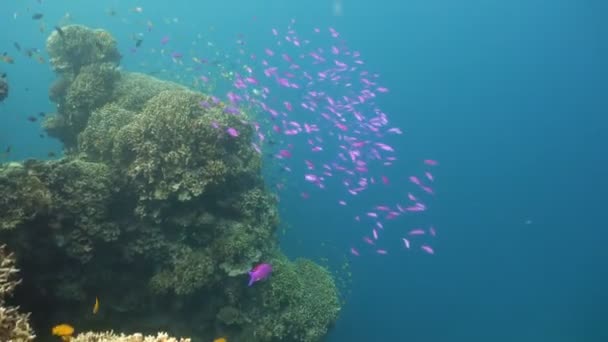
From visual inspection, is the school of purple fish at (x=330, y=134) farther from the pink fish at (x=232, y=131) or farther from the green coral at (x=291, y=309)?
the green coral at (x=291, y=309)

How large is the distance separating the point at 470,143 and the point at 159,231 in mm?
68687

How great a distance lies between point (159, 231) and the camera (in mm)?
8656

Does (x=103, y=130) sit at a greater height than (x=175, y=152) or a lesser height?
greater

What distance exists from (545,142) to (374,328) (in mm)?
71072

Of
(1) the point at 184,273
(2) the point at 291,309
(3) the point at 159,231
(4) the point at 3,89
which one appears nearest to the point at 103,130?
(4) the point at 3,89

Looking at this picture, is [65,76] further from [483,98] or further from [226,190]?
[483,98]

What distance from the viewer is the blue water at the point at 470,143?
29.0 metres

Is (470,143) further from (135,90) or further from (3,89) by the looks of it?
(3,89)

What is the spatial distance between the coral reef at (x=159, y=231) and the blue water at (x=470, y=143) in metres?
12.6

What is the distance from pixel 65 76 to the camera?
1323 centimetres

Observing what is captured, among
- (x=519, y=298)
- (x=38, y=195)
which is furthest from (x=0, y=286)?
(x=519, y=298)

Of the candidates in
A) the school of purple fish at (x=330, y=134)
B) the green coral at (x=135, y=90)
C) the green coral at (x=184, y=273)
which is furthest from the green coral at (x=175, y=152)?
the green coral at (x=135, y=90)

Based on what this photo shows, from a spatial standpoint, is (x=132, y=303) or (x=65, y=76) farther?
(x=65, y=76)

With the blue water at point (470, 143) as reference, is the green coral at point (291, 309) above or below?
below
